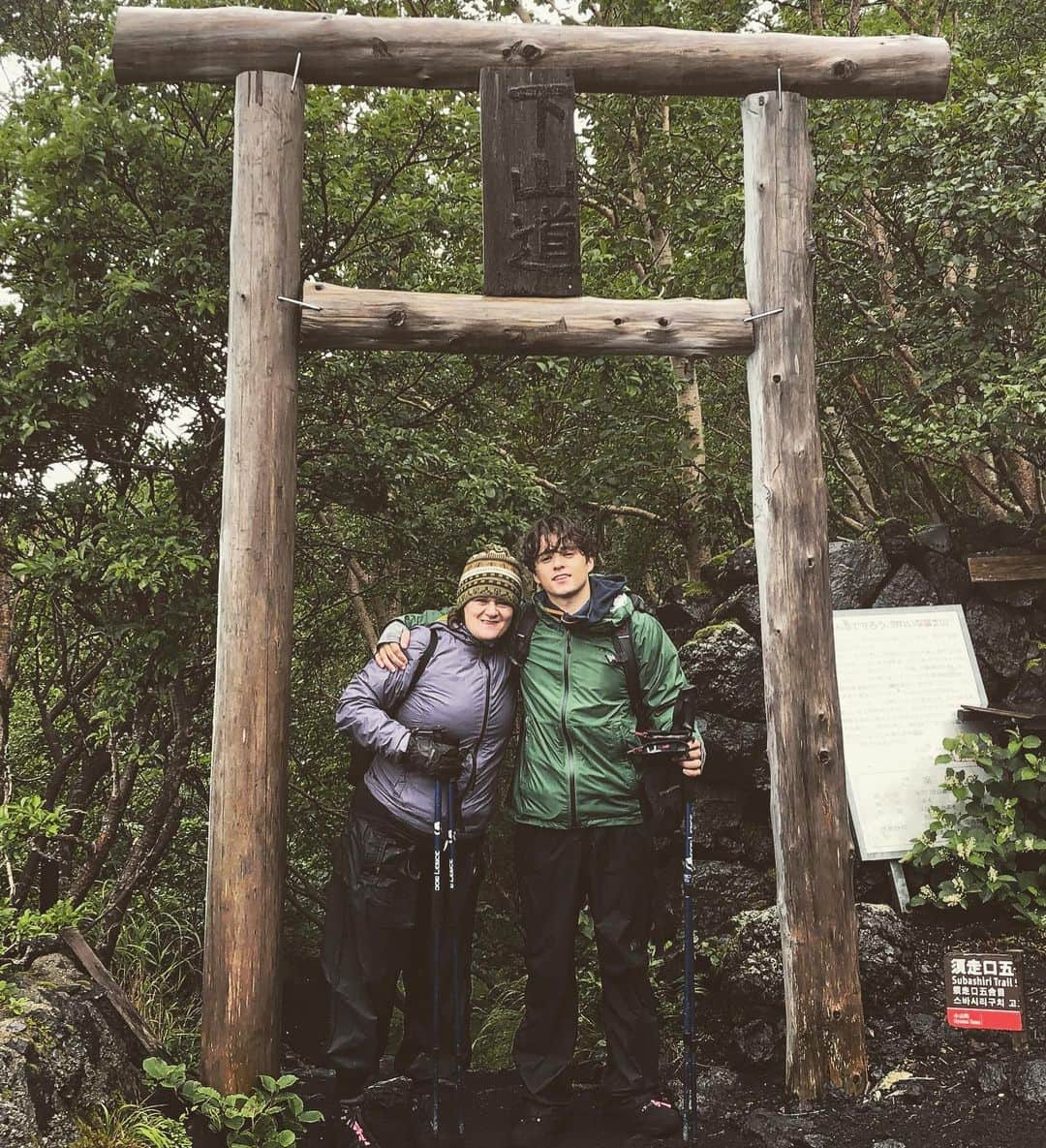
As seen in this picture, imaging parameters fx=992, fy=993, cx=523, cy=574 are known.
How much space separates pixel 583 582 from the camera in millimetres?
4180

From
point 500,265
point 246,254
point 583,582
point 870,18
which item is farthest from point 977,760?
point 870,18

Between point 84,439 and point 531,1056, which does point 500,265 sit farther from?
point 531,1056

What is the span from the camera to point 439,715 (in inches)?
158

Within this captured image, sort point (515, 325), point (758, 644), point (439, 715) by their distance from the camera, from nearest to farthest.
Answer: point (439, 715) → point (515, 325) → point (758, 644)

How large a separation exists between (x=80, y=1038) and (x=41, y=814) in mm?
858

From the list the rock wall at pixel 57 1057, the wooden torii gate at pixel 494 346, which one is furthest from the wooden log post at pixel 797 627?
the rock wall at pixel 57 1057

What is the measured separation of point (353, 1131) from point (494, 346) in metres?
3.30

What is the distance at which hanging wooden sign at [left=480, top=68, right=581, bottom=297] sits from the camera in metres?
4.47

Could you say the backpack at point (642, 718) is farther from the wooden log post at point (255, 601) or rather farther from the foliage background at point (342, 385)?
the foliage background at point (342, 385)

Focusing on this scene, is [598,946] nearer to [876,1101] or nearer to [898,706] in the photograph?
[876,1101]

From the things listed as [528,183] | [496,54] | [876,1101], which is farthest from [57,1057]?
[496,54]

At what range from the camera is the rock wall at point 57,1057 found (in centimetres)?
328

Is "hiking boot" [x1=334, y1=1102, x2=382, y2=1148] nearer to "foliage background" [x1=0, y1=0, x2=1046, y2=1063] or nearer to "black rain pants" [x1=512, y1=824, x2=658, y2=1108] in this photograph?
"black rain pants" [x1=512, y1=824, x2=658, y2=1108]

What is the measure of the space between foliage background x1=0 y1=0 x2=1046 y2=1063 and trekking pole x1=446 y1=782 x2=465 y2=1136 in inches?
49.2
